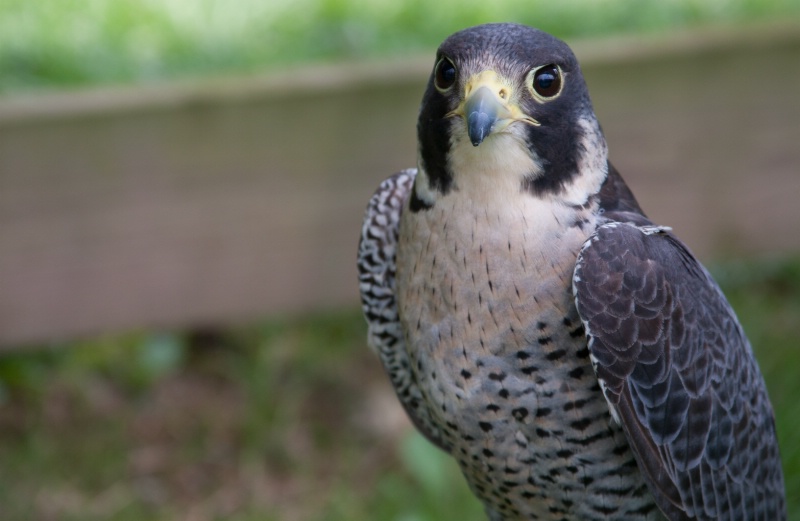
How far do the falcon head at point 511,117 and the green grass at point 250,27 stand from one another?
1893 millimetres

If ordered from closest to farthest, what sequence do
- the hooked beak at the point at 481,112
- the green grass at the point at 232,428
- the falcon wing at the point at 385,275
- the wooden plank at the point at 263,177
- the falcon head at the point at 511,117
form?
the hooked beak at the point at 481,112 < the falcon head at the point at 511,117 < the falcon wing at the point at 385,275 < the wooden plank at the point at 263,177 < the green grass at the point at 232,428

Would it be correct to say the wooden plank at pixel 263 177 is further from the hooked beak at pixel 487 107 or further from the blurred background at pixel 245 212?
the hooked beak at pixel 487 107

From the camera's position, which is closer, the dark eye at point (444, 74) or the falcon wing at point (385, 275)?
Result: the dark eye at point (444, 74)

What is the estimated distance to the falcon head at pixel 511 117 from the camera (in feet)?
7.44

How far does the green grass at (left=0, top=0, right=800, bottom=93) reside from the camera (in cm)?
417

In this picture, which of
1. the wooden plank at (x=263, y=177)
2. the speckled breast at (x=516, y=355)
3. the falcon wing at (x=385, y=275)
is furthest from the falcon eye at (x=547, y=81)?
the wooden plank at (x=263, y=177)

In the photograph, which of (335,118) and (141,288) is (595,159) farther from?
(141,288)

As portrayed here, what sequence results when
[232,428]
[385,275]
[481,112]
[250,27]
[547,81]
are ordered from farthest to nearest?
[250,27]
[232,428]
[385,275]
[547,81]
[481,112]

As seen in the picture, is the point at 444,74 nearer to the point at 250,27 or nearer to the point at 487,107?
the point at 487,107

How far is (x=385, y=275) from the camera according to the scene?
2854 mm

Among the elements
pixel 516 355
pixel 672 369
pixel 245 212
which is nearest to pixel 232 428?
pixel 245 212

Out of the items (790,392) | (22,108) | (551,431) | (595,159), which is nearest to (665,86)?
(790,392)

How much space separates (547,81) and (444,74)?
0.22 meters

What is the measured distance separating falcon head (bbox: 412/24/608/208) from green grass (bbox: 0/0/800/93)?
6.21 feet
